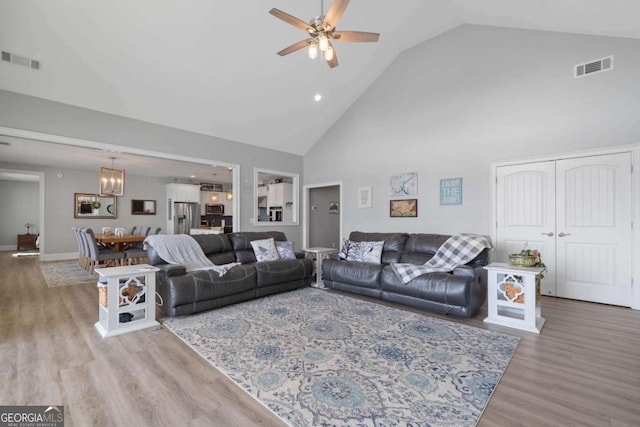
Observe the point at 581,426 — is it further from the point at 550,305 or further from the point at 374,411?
the point at 550,305

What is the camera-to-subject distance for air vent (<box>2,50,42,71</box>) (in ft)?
11.1

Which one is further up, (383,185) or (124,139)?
(124,139)

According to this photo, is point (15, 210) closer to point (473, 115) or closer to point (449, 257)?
point (449, 257)

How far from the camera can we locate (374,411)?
171 centimetres

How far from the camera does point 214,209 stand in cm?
1043

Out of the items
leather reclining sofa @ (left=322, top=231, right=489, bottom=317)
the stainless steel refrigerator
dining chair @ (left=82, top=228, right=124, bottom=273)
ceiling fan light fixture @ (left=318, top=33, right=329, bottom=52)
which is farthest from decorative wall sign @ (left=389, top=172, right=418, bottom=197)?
the stainless steel refrigerator

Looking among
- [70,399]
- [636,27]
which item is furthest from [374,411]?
[636,27]

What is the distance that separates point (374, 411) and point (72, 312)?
3.81 metres

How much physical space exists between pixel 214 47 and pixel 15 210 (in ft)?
35.7

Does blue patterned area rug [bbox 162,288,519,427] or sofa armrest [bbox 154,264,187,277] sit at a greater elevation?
sofa armrest [bbox 154,264,187,277]

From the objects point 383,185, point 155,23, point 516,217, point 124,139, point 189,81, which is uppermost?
point 155,23

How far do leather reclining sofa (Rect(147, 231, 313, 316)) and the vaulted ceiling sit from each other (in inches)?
92.7

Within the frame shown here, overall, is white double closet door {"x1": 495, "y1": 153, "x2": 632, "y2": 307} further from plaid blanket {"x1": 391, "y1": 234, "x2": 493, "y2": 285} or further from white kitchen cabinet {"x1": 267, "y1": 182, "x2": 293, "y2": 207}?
white kitchen cabinet {"x1": 267, "y1": 182, "x2": 293, "y2": 207}

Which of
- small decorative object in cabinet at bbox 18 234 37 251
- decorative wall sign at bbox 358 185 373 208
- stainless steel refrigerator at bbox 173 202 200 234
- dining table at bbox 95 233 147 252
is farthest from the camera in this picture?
small decorative object in cabinet at bbox 18 234 37 251
